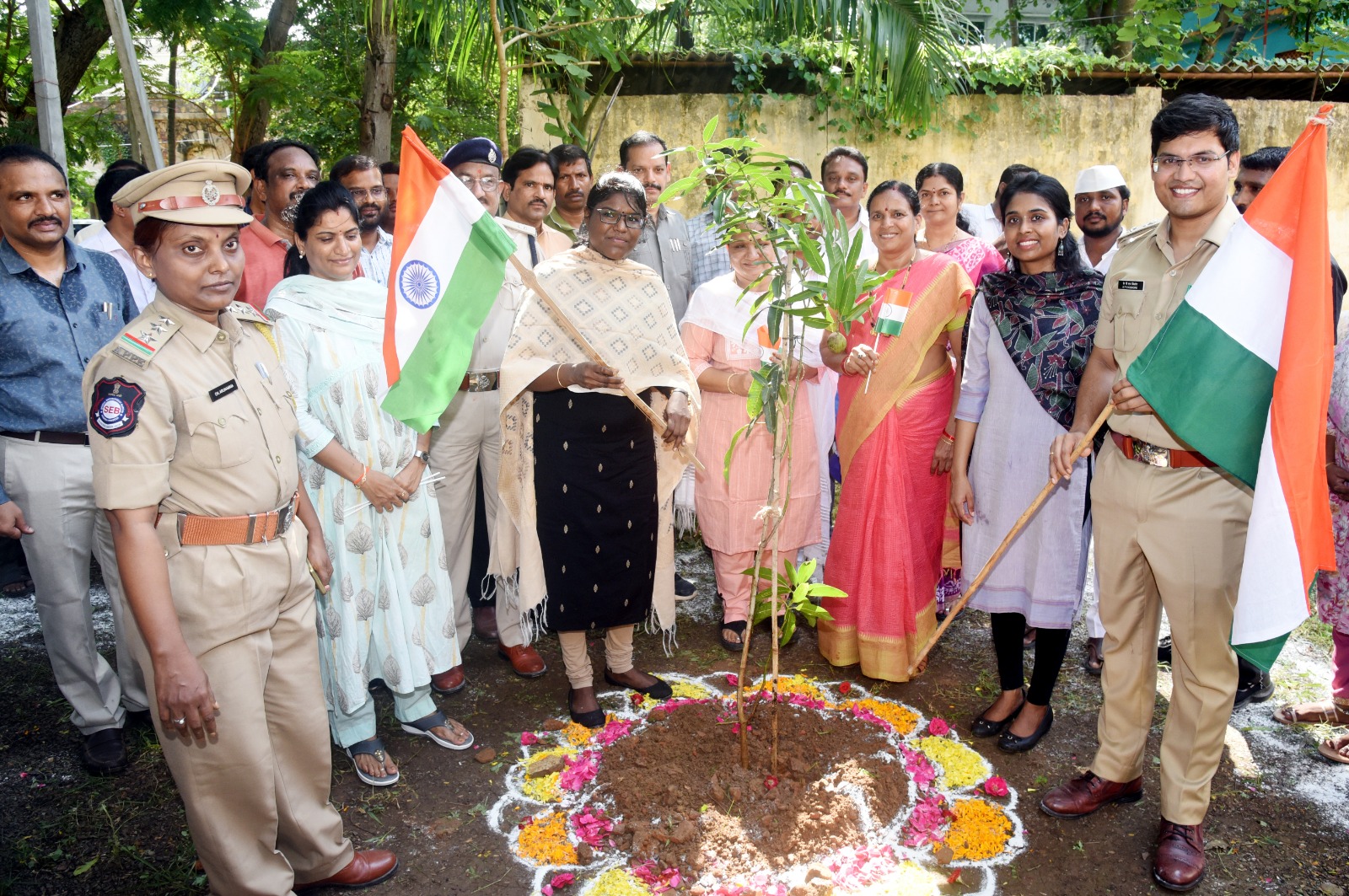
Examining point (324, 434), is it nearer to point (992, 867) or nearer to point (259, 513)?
point (259, 513)

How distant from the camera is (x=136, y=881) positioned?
9.39 feet

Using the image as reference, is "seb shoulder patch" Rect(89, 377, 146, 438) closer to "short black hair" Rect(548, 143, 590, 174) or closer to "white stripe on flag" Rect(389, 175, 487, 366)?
"white stripe on flag" Rect(389, 175, 487, 366)

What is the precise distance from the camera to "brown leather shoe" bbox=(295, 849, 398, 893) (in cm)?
280

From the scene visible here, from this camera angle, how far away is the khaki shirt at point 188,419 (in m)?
2.25

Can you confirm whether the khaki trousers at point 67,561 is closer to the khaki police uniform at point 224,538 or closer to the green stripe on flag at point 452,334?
the khaki police uniform at point 224,538

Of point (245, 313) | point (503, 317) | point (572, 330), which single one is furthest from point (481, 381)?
point (245, 313)

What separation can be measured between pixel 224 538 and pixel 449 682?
70.9 inches

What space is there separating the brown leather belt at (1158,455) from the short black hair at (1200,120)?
914mm

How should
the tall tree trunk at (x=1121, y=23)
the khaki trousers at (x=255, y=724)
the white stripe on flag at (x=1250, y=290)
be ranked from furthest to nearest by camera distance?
the tall tree trunk at (x=1121, y=23) → the white stripe on flag at (x=1250, y=290) → the khaki trousers at (x=255, y=724)

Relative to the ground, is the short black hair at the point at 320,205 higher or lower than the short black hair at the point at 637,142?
lower

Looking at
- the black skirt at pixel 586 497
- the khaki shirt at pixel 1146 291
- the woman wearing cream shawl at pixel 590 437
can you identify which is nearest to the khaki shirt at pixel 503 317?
the woman wearing cream shawl at pixel 590 437

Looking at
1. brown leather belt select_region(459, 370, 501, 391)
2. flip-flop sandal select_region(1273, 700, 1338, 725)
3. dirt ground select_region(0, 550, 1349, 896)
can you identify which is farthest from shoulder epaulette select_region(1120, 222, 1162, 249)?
brown leather belt select_region(459, 370, 501, 391)

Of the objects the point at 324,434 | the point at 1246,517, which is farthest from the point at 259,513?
the point at 1246,517

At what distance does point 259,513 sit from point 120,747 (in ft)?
5.60
